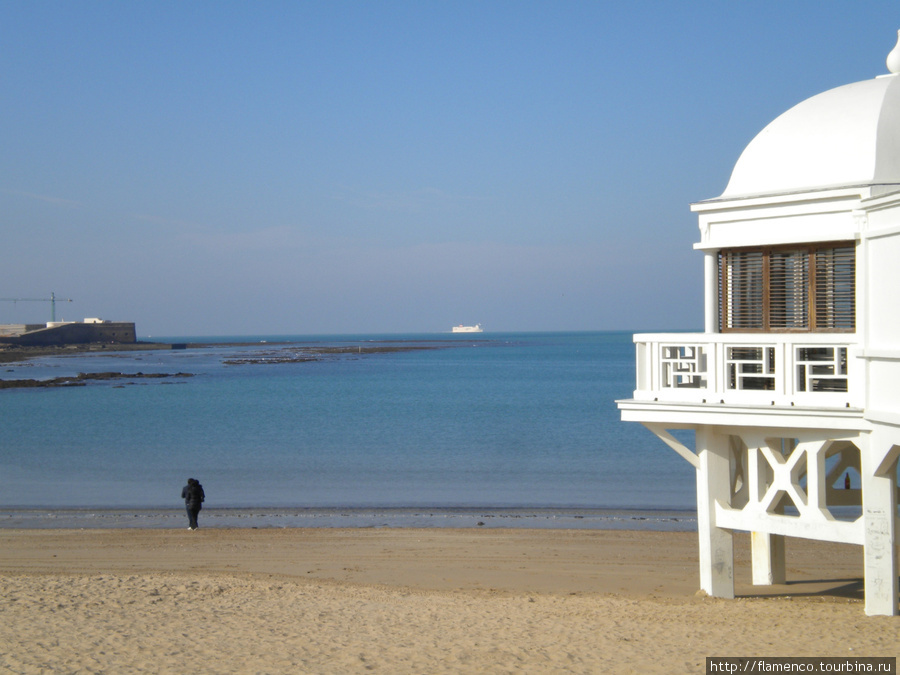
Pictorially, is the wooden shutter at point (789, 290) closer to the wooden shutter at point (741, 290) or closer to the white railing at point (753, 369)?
the wooden shutter at point (741, 290)

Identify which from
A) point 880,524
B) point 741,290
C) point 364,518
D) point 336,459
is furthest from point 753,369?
point 336,459

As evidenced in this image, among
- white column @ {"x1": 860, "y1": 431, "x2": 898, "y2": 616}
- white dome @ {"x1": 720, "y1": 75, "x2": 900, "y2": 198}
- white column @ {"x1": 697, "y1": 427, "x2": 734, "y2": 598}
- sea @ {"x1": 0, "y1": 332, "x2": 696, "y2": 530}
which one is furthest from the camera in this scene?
sea @ {"x1": 0, "y1": 332, "x2": 696, "y2": 530}

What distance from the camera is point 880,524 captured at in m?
9.19

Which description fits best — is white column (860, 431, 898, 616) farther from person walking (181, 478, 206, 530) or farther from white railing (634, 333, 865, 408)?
person walking (181, 478, 206, 530)

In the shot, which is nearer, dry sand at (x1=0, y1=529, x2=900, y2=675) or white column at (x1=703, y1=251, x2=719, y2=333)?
dry sand at (x1=0, y1=529, x2=900, y2=675)

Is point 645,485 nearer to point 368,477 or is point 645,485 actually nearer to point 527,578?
point 368,477

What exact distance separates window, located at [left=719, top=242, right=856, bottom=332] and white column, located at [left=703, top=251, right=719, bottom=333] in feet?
0.22

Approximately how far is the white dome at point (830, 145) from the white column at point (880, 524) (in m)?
3.06

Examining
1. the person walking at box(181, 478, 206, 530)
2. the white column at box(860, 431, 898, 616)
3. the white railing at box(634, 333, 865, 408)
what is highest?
the white railing at box(634, 333, 865, 408)

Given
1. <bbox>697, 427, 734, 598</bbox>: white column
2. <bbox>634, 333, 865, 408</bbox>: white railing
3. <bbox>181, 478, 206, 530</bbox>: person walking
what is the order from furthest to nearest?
<bbox>181, 478, 206, 530</bbox>: person walking, <bbox>697, 427, 734, 598</bbox>: white column, <bbox>634, 333, 865, 408</bbox>: white railing

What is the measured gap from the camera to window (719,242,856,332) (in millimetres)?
9789

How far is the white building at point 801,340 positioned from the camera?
353 inches

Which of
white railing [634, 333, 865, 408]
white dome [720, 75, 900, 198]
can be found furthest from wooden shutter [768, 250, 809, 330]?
white dome [720, 75, 900, 198]

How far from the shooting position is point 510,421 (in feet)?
167
